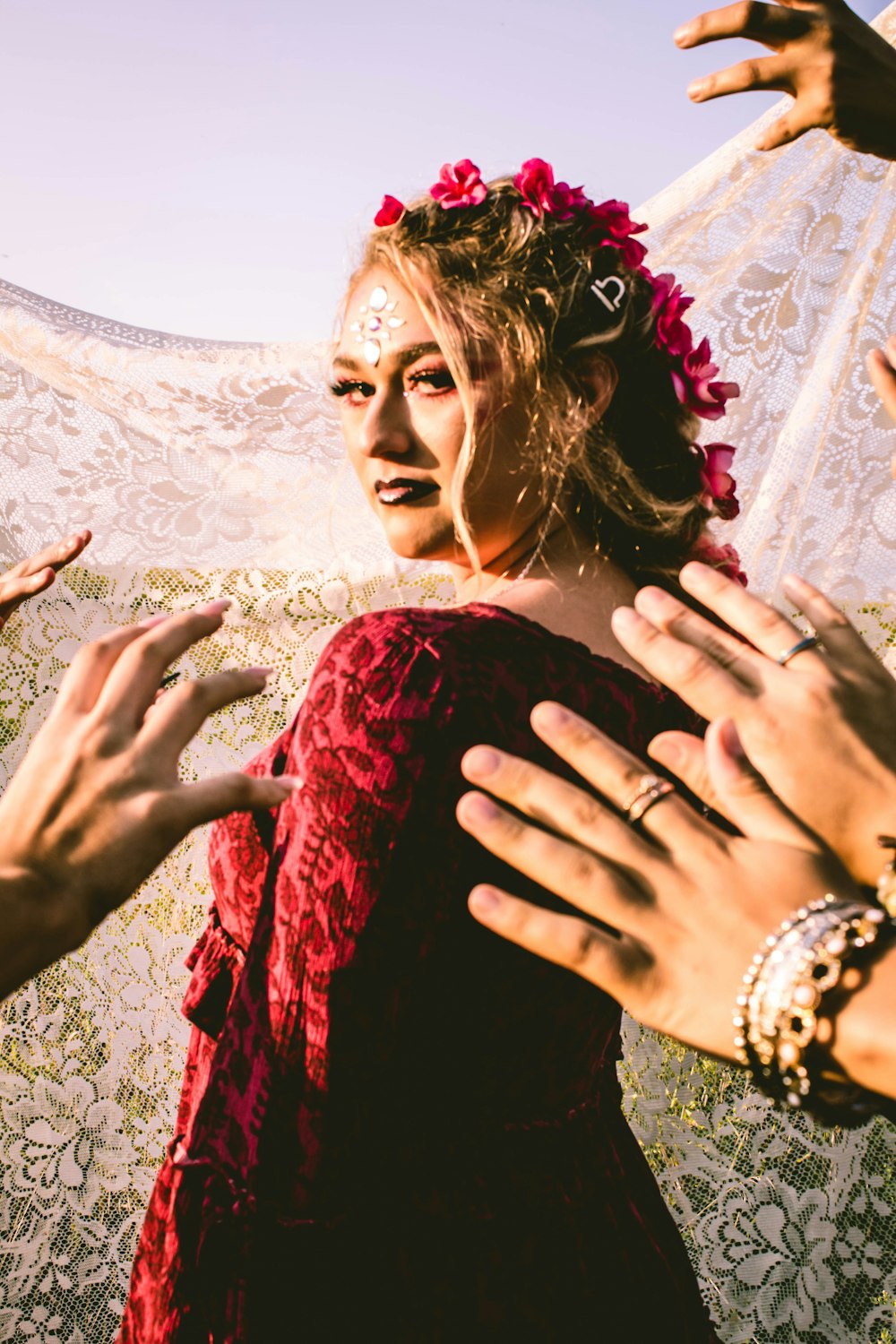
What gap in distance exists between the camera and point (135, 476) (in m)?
1.81

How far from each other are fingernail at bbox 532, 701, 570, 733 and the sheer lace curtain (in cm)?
124

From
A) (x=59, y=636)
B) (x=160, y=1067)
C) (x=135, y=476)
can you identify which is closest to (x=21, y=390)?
(x=135, y=476)

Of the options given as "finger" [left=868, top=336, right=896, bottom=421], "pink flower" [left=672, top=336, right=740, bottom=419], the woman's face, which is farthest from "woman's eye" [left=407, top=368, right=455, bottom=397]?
"finger" [left=868, top=336, right=896, bottom=421]

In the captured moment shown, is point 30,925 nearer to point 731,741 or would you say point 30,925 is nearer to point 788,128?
point 731,741

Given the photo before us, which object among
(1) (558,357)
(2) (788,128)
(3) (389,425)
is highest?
(2) (788,128)

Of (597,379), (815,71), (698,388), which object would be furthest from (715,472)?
(815,71)

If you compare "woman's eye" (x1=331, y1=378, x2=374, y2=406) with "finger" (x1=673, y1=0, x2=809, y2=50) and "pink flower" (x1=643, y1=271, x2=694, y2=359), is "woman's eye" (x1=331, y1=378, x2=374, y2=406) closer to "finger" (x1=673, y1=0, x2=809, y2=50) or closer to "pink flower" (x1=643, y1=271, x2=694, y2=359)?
"pink flower" (x1=643, y1=271, x2=694, y2=359)

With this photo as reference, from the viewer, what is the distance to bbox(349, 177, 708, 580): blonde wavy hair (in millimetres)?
1135

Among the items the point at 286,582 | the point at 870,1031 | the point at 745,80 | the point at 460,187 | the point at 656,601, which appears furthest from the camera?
the point at 286,582

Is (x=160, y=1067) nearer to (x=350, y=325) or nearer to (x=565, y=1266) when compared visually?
(x=565, y=1266)

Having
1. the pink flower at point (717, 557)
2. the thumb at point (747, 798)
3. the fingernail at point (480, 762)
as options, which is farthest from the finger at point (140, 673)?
the pink flower at point (717, 557)

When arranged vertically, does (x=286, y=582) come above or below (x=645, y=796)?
below

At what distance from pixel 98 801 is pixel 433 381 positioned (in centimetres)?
73

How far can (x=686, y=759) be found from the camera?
20.6 inches
